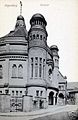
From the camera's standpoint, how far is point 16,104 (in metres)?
1.96

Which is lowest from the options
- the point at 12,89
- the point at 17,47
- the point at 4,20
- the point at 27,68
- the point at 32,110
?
the point at 32,110

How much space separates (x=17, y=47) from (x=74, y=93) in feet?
1.42

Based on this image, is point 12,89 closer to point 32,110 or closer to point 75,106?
point 32,110

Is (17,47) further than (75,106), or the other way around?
(17,47)

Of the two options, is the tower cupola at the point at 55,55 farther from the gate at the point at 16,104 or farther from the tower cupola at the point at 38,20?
the gate at the point at 16,104

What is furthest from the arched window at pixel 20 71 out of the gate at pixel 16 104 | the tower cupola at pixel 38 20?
the tower cupola at pixel 38 20

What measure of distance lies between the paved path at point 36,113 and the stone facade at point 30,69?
35mm

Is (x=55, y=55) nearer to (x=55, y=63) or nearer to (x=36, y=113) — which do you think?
(x=55, y=63)

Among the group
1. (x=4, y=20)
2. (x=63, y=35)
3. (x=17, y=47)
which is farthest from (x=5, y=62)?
(x=63, y=35)

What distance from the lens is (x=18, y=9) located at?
1.98 m

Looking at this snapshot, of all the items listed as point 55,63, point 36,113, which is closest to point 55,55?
point 55,63

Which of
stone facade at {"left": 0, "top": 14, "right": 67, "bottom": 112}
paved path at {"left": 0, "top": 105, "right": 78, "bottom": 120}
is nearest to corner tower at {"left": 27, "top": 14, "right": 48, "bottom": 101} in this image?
stone facade at {"left": 0, "top": 14, "right": 67, "bottom": 112}

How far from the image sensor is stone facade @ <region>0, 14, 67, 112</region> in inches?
77.2

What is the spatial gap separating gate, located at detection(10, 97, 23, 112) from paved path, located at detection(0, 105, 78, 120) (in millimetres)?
43
